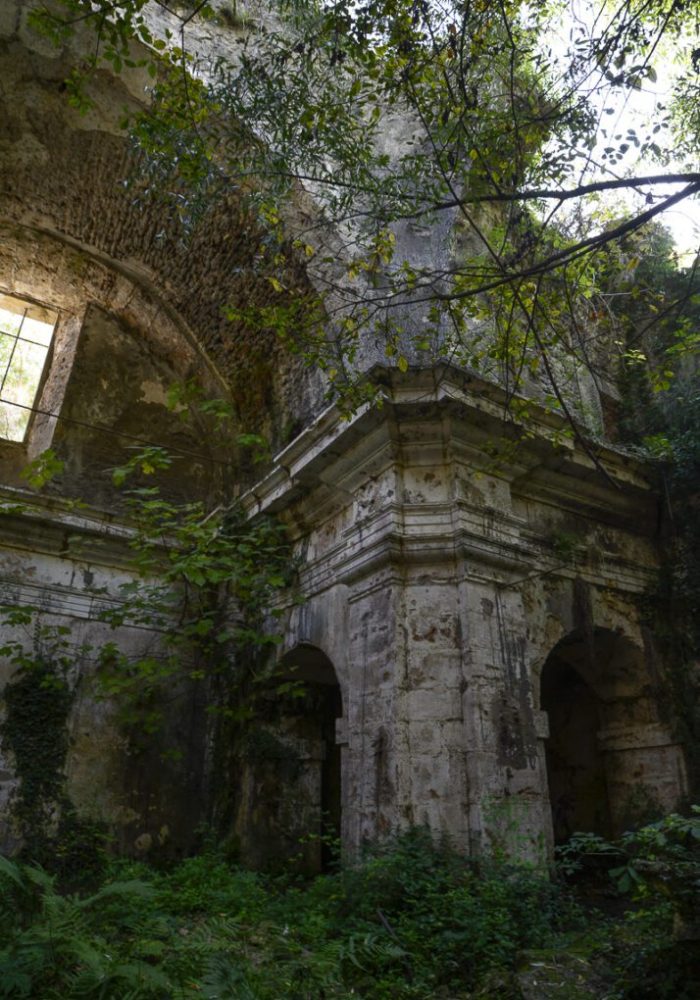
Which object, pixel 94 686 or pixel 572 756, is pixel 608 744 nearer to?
pixel 572 756

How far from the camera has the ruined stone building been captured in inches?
206

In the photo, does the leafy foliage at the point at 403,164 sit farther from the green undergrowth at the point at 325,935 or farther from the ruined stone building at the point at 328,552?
the green undergrowth at the point at 325,935

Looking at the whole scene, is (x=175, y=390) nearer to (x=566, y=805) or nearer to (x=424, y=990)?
(x=424, y=990)

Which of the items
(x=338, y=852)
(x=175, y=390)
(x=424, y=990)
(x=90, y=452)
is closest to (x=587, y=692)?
(x=338, y=852)

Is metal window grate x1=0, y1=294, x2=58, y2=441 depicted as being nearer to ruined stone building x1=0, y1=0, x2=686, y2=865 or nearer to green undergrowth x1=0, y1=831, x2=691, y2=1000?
ruined stone building x1=0, y1=0, x2=686, y2=865

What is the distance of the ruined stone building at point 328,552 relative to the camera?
5230 mm

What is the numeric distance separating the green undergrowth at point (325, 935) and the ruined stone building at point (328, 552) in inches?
17.6

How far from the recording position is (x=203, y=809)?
7363mm

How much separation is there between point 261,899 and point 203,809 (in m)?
2.52

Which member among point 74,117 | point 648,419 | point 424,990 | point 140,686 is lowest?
point 424,990

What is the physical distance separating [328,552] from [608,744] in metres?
3.03

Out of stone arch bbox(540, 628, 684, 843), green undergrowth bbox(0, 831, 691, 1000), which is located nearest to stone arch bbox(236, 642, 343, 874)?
green undergrowth bbox(0, 831, 691, 1000)

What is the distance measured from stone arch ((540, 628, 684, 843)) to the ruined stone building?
22 millimetres

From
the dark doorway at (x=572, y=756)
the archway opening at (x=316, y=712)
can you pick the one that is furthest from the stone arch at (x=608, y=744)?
the archway opening at (x=316, y=712)
